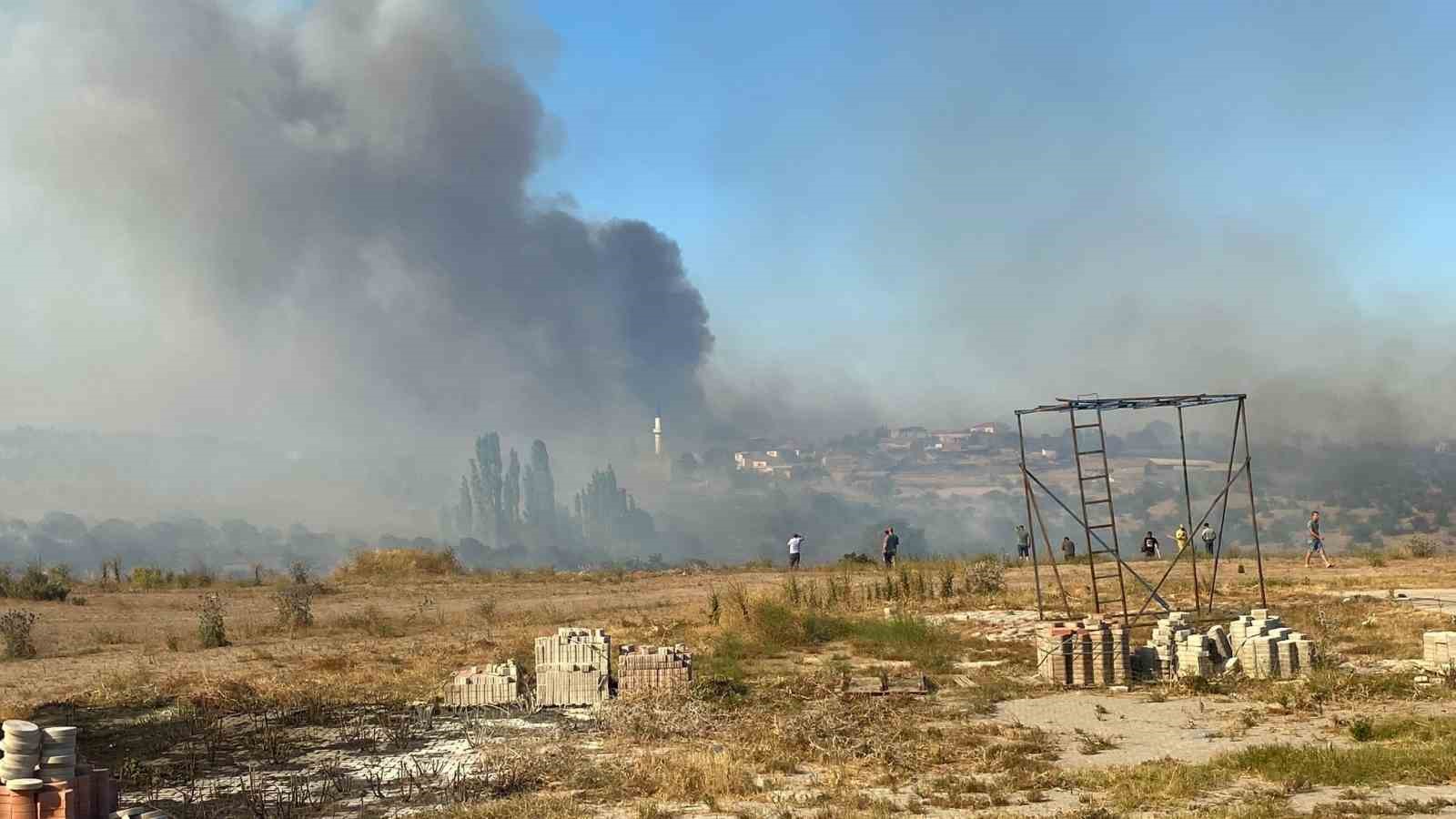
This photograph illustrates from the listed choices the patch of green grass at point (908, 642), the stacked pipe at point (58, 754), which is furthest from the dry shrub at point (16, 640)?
the patch of green grass at point (908, 642)

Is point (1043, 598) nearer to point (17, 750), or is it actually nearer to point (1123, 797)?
point (1123, 797)

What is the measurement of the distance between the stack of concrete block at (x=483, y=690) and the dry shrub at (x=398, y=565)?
3158 centimetres

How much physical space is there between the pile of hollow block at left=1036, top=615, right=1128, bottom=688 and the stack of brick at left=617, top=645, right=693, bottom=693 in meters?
5.64

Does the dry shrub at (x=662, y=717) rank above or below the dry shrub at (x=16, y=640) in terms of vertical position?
below

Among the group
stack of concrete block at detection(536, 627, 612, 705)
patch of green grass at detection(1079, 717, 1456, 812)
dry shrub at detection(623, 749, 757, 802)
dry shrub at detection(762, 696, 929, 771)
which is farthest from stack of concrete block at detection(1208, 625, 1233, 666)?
stack of concrete block at detection(536, 627, 612, 705)

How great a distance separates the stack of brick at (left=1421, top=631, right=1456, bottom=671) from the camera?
17.6m

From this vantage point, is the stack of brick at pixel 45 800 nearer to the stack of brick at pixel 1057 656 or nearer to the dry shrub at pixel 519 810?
the dry shrub at pixel 519 810

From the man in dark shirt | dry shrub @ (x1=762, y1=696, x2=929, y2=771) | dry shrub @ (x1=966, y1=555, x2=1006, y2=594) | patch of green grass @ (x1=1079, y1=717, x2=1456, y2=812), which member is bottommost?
patch of green grass @ (x1=1079, y1=717, x2=1456, y2=812)

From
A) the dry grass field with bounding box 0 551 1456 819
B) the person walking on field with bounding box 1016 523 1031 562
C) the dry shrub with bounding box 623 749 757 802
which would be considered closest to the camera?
the dry grass field with bounding box 0 551 1456 819

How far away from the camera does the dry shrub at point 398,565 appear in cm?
4962

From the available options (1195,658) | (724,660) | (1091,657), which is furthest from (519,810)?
(1195,658)

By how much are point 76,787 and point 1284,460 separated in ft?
612

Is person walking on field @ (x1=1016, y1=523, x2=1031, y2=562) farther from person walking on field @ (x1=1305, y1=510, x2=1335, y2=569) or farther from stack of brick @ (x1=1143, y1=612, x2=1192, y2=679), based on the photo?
stack of brick @ (x1=1143, y1=612, x2=1192, y2=679)

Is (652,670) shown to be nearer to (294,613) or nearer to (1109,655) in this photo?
(1109,655)
